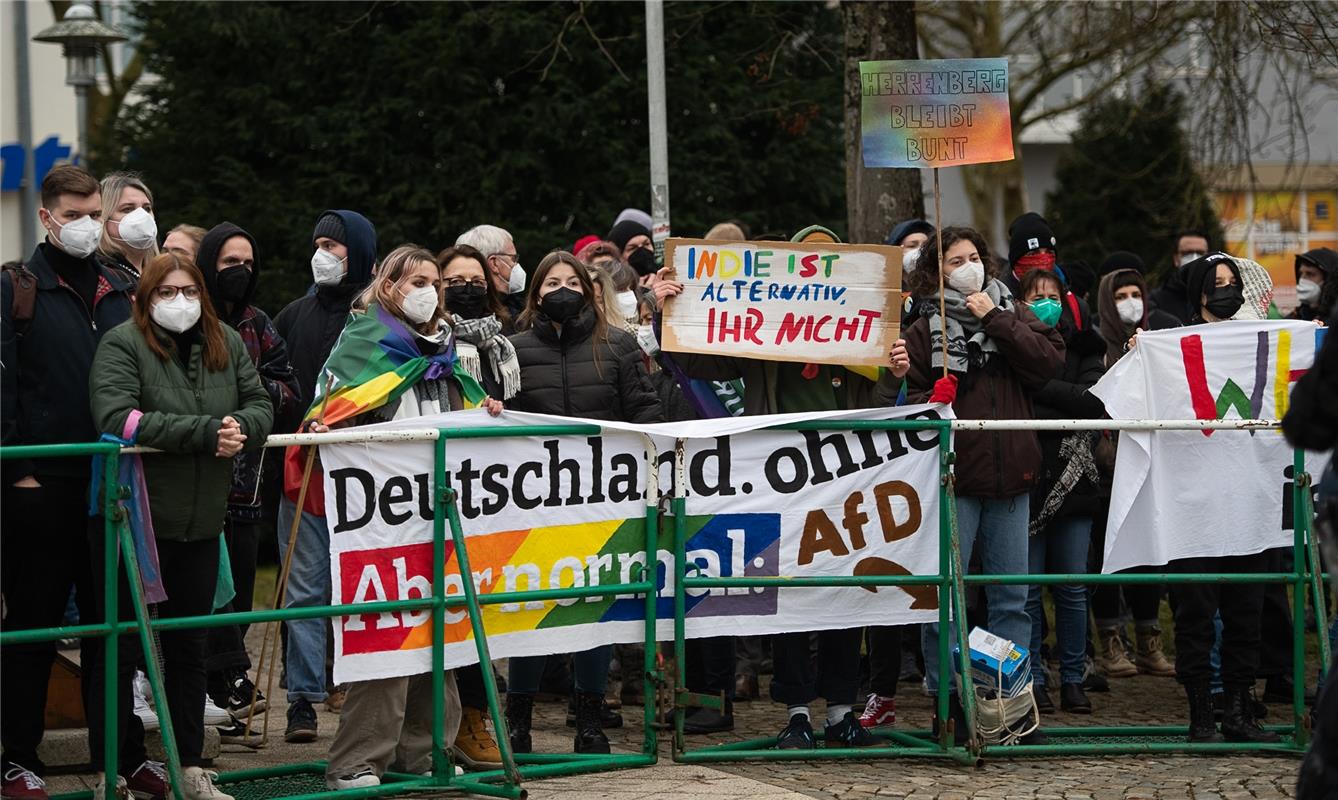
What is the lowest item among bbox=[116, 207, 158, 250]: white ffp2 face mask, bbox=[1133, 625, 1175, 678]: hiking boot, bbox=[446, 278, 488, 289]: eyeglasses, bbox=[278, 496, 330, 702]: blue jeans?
bbox=[1133, 625, 1175, 678]: hiking boot

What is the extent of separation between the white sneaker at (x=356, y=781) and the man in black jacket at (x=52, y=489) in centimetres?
61

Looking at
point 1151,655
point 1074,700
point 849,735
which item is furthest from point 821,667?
point 1151,655

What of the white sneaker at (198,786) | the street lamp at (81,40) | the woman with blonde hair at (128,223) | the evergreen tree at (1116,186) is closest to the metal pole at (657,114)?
the woman with blonde hair at (128,223)

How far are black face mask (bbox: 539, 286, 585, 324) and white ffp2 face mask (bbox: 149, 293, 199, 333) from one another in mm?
1951

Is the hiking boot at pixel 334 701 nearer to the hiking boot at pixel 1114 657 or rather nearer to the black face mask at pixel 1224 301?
the hiking boot at pixel 1114 657

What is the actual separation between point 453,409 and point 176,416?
1564 mm

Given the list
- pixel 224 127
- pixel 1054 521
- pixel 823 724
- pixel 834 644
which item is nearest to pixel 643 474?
pixel 834 644

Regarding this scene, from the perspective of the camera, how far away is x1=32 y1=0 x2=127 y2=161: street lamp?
1667 centimetres

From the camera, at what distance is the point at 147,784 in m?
6.59

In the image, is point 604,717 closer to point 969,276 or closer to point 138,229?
point 969,276

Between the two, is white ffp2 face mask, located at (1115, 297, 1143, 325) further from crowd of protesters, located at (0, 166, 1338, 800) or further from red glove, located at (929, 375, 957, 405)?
red glove, located at (929, 375, 957, 405)

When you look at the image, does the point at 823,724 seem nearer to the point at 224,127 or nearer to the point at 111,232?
the point at 111,232

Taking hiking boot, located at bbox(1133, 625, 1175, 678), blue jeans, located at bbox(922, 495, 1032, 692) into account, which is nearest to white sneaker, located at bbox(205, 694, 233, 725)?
blue jeans, located at bbox(922, 495, 1032, 692)

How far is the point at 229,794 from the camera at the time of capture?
686 centimetres
